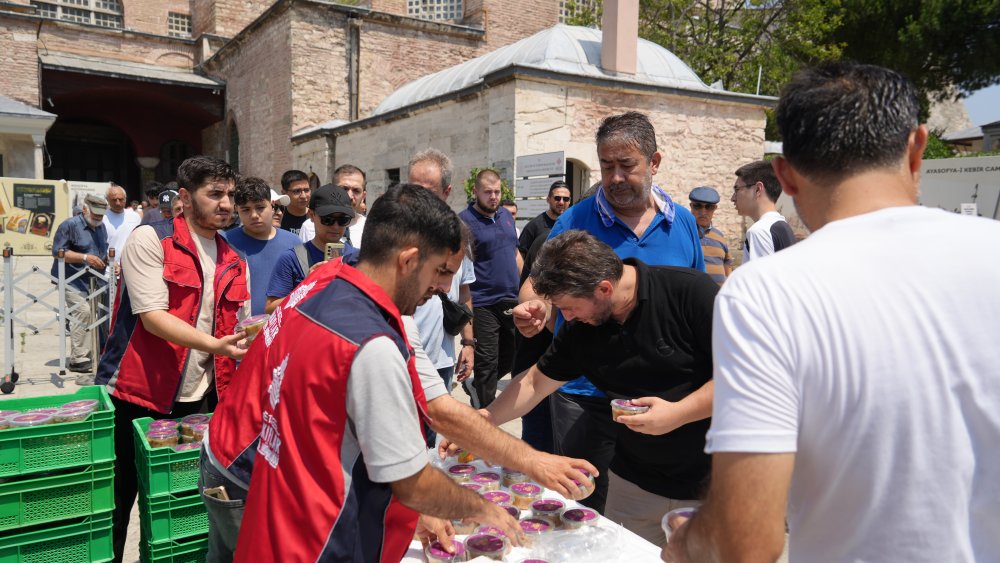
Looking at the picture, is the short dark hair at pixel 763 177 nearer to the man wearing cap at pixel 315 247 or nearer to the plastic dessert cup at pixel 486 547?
the man wearing cap at pixel 315 247

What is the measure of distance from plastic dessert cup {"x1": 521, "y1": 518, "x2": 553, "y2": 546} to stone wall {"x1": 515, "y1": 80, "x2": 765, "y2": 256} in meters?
9.35

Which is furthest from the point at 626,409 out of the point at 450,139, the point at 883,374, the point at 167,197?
the point at 450,139

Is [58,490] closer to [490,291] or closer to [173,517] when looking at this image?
[173,517]

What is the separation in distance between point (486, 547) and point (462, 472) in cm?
55

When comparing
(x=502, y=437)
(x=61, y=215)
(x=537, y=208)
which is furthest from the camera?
(x=61, y=215)

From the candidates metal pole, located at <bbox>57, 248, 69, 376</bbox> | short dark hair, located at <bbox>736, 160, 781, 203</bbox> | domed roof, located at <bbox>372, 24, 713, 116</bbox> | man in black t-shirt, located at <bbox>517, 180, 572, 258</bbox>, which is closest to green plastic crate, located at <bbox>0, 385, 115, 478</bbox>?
man in black t-shirt, located at <bbox>517, 180, 572, 258</bbox>

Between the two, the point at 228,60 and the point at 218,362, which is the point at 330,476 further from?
the point at 228,60

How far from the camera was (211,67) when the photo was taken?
2594cm

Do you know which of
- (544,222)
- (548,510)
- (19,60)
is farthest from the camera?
(19,60)

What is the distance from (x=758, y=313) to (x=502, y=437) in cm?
126

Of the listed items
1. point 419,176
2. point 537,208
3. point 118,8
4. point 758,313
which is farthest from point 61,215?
point 118,8

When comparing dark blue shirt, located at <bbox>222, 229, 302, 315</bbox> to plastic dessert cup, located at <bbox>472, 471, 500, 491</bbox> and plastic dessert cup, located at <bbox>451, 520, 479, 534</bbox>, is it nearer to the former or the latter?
plastic dessert cup, located at <bbox>472, 471, 500, 491</bbox>

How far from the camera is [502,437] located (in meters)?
2.18

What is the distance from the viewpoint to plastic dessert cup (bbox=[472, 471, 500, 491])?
2451 mm
